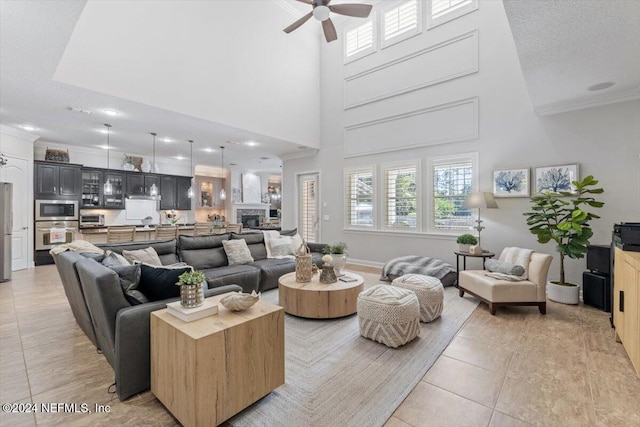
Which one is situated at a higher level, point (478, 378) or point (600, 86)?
point (600, 86)

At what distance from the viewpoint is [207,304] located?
190 centimetres

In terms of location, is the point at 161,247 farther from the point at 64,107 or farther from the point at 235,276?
the point at 64,107

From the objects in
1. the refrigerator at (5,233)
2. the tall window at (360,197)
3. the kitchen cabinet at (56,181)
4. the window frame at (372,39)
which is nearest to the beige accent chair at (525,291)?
the tall window at (360,197)

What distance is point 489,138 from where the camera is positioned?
4.95 m

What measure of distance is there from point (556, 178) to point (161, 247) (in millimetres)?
5896

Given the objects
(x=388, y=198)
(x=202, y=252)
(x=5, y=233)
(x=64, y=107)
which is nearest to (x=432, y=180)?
(x=388, y=198)

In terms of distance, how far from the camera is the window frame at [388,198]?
5766 millimetres

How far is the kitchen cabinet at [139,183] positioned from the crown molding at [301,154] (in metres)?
4.09

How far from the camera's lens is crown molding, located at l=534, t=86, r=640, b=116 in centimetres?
384

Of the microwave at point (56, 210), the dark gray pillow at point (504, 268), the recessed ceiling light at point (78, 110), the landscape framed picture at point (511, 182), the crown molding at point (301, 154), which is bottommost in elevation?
the dark gray pillow at point (504, 268)

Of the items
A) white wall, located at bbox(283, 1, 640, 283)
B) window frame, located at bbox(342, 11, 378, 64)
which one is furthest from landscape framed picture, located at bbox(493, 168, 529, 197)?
window frame, located at bbox(342, 11, 378, 64)

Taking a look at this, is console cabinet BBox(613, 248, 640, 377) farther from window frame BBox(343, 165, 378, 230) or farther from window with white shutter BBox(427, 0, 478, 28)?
window with white shutter BBox(427, 0, 478, 28)

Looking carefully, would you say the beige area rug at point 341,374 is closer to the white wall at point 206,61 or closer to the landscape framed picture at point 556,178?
the landscape framed picture at point 556,178

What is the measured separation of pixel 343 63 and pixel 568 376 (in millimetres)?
6927
